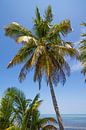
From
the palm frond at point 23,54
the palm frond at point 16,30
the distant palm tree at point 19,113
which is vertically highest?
the palm frond at point 16,30

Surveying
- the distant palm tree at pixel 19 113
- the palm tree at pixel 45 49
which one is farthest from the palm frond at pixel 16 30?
the distant palm tree at pixel 19 113

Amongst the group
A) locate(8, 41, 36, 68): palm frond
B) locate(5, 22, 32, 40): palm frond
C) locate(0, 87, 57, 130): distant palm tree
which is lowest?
locate(0, 87, 57, 130): distant palm tree

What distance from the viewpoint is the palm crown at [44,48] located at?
19922 millimetres

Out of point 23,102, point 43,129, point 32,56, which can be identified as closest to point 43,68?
point 32,56

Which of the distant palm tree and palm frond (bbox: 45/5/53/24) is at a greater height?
palm frond (bbox: 45/5/53/24)

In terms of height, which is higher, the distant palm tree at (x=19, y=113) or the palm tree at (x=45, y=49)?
the palm tree at (x=45, y=49)

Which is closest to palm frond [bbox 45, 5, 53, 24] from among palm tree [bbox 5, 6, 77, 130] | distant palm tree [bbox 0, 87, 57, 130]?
palm tree [bbox 5, 6, 77, 130]

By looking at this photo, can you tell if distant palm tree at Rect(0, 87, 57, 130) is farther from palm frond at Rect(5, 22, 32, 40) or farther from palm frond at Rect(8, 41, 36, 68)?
palm frond at Rect(5, 22, 32, 40)

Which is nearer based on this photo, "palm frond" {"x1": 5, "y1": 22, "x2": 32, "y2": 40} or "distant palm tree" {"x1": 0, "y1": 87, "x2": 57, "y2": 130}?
"distant palm tree" {"x1": 0, "y1": 87, "x2": 57, "y2": 130}

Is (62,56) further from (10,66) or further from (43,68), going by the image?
(10,66)

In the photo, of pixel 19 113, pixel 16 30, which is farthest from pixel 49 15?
pixel 19 113

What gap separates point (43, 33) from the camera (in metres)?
21.7

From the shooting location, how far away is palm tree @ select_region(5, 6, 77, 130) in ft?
65.0

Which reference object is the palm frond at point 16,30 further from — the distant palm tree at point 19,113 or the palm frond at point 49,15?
the distant palm tree at point 19,113
